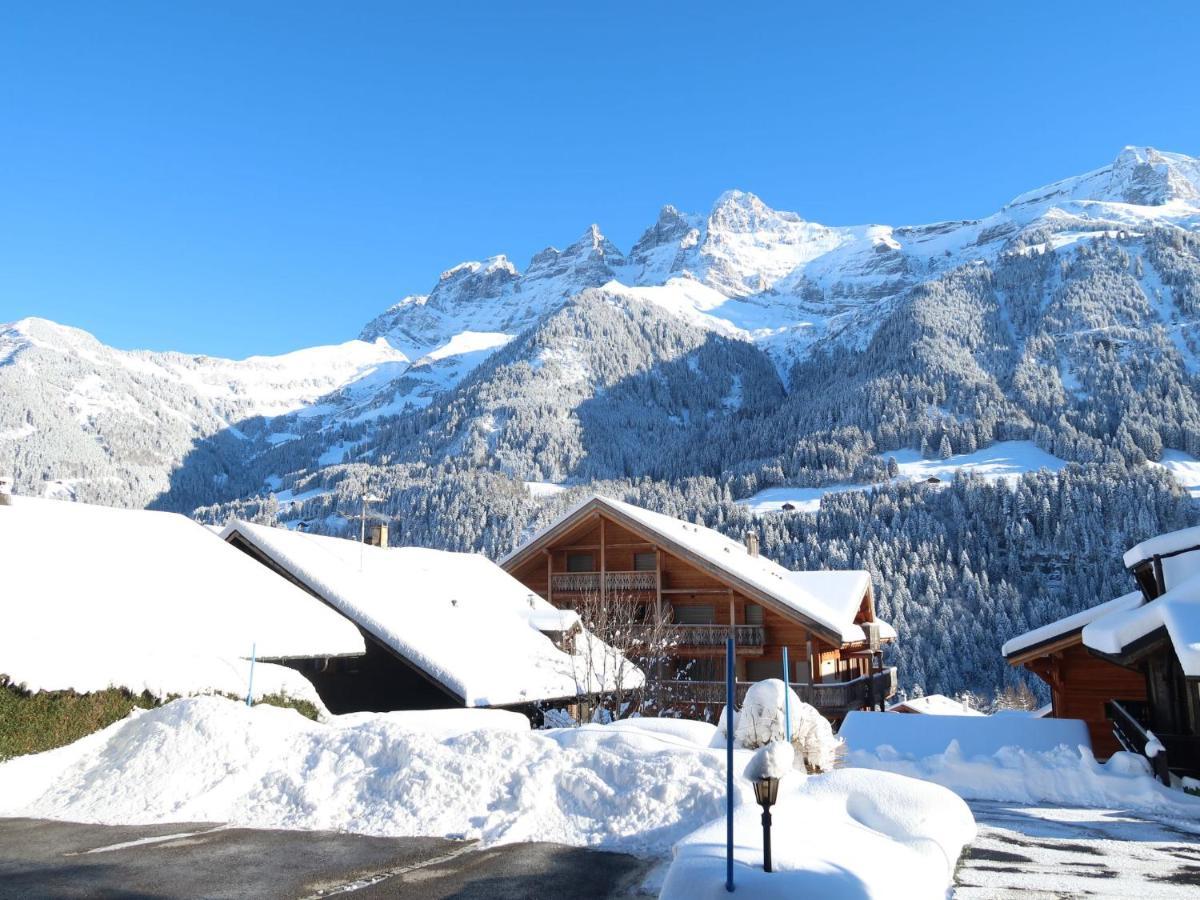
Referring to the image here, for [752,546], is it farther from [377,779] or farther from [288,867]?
[288,867]

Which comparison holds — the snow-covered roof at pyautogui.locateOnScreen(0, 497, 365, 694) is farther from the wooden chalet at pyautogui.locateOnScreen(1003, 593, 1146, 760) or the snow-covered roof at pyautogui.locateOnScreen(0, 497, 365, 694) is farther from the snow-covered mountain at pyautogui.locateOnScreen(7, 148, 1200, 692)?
the snow-covered mountain at pyautogui.locateOnScreen(7, 148, 1200, 692)

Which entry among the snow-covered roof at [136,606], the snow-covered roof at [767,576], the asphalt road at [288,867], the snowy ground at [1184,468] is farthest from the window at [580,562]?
the snowy ground at [1184,468]

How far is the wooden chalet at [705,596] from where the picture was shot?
3069cm

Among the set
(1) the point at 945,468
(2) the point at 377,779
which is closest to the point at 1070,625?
(2) the point at 377,779

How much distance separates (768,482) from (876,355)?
55.3 metres

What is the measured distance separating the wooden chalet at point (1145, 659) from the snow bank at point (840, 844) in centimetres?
793

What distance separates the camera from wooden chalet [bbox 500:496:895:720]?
30688 mm

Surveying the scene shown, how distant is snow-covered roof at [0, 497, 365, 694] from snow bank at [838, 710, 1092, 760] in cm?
1251

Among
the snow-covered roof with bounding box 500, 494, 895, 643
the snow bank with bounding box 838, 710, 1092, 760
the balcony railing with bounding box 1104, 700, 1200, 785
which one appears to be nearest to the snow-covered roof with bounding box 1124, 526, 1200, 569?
the balcony railing with bounding box 1104, 700, 1200, 785

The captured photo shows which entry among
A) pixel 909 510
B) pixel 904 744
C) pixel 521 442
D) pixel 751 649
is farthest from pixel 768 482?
pixel 904 744

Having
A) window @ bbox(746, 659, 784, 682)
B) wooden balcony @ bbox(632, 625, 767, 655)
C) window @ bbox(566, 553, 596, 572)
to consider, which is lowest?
window @ bbox(746, 659, 784, 682)

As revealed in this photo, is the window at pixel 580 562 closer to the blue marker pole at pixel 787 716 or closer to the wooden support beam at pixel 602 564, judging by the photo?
the wooden support beam at pixel 602 564

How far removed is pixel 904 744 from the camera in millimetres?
20016

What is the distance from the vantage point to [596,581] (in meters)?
34.8
